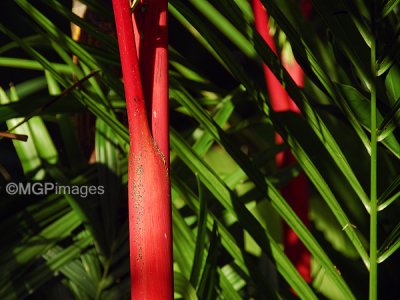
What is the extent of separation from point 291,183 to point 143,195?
0.40 meters

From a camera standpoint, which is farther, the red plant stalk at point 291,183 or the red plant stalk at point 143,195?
the red plant stalk at point 291,183

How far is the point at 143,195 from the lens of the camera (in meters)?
0.34

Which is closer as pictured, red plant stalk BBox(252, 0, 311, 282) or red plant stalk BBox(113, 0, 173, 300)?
red plant stalk BBox(113, 0, 173, 300)

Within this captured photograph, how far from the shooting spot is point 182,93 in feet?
1.66

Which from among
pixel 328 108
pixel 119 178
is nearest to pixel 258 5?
pixel 328 108

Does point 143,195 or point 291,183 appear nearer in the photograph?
point 143,195

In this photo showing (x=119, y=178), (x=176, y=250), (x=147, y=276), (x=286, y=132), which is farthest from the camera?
(x=119, y=178)

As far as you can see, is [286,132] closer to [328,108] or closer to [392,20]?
[392,20]

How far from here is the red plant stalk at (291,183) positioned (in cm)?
68

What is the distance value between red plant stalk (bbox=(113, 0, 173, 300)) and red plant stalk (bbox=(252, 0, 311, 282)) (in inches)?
14.0

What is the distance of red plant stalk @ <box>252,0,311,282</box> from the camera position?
0.68m

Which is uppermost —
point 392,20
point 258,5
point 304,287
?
point 258,5

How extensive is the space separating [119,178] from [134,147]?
372 millimetres

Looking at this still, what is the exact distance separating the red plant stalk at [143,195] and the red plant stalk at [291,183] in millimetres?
355
